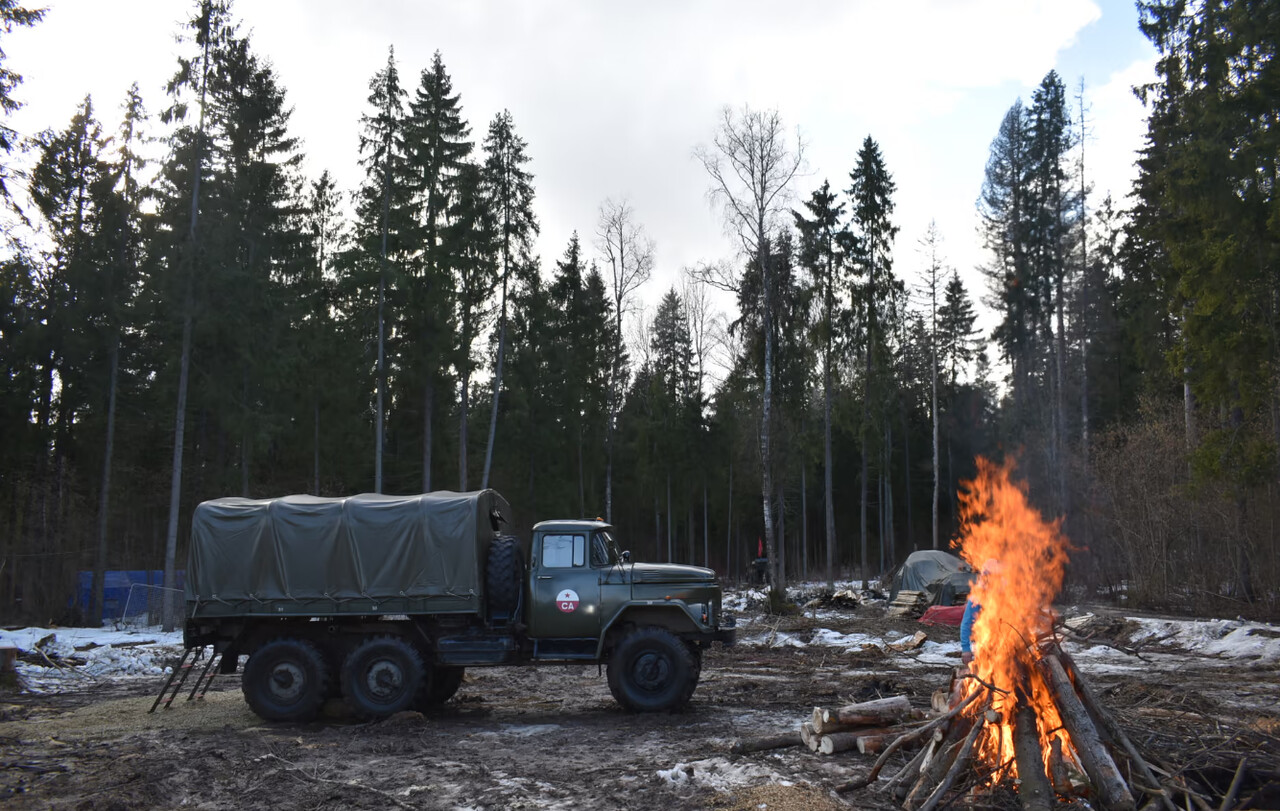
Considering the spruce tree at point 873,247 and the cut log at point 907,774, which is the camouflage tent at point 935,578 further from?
the cut log at point 907,774

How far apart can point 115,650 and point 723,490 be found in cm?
3838

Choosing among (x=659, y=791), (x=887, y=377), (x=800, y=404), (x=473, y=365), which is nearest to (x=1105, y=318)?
(x=887, y=377)

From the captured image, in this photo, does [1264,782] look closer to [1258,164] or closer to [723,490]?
[1258,164]

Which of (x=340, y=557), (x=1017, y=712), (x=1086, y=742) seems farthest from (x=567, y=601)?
(x=1086, y=742)

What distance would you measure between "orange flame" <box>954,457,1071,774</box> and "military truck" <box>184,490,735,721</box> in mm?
4401

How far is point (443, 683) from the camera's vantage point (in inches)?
529

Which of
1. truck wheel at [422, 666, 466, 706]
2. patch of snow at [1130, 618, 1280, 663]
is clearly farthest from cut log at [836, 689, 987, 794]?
patch of snow at [1130, 618, 1280, 663]

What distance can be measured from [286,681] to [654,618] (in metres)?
5.34

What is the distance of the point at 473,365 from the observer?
32.5 metres

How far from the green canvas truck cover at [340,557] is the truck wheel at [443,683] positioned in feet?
5.45

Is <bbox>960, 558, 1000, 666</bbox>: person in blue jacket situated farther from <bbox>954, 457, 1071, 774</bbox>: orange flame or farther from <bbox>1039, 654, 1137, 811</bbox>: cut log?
<bbox>1039, 654, 1137, 811</bbox>: cut log

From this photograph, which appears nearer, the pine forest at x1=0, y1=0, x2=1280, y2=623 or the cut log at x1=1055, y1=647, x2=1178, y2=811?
the cut log at x1=1055, y1=647, x2=1178, y2=811

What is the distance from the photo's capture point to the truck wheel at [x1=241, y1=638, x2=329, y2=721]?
12.2 m

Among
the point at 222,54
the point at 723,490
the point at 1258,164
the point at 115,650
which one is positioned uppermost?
the point at 222,54
